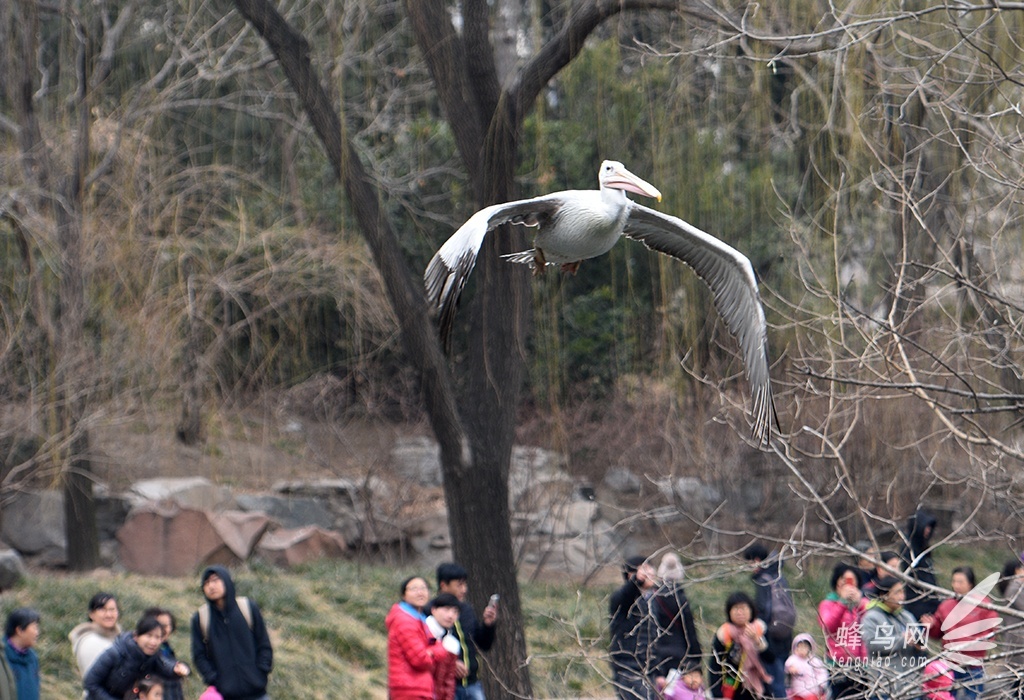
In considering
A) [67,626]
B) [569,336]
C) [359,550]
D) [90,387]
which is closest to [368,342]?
[569,336]

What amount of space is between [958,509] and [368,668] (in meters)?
7.44

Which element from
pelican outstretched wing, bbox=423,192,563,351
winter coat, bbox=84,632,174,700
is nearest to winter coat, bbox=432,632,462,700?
winter coat, bbox=84,632,174,700

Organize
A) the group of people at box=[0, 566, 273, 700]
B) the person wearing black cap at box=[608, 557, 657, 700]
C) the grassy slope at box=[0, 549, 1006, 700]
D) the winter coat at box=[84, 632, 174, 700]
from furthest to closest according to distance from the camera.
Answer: the grassy slope at box=[0, 549, 1006, 700] < the person wearing black cap at box=[608, 557, 657, 700] < the group of people at box=[0, 566, 273, 700] < the winter coat at box=[84, 632, 174, 700]

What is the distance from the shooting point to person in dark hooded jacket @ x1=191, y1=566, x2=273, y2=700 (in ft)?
19.6

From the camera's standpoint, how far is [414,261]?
650 inches

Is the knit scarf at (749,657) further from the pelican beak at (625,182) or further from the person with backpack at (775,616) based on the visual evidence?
the pelican beak at (625,182)

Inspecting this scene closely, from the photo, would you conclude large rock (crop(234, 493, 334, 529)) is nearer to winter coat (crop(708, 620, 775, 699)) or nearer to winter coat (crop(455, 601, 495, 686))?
winter coat (crop(455, 601, 495, 686))

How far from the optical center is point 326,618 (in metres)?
10.5

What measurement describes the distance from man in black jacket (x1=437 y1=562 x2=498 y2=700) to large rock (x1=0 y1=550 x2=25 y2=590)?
5.11 meters

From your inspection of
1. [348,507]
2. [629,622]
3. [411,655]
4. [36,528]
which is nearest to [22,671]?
[411,655]

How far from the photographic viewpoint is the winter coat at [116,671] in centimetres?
551

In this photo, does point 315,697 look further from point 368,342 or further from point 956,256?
point 368,342

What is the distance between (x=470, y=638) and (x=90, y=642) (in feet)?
5.85
